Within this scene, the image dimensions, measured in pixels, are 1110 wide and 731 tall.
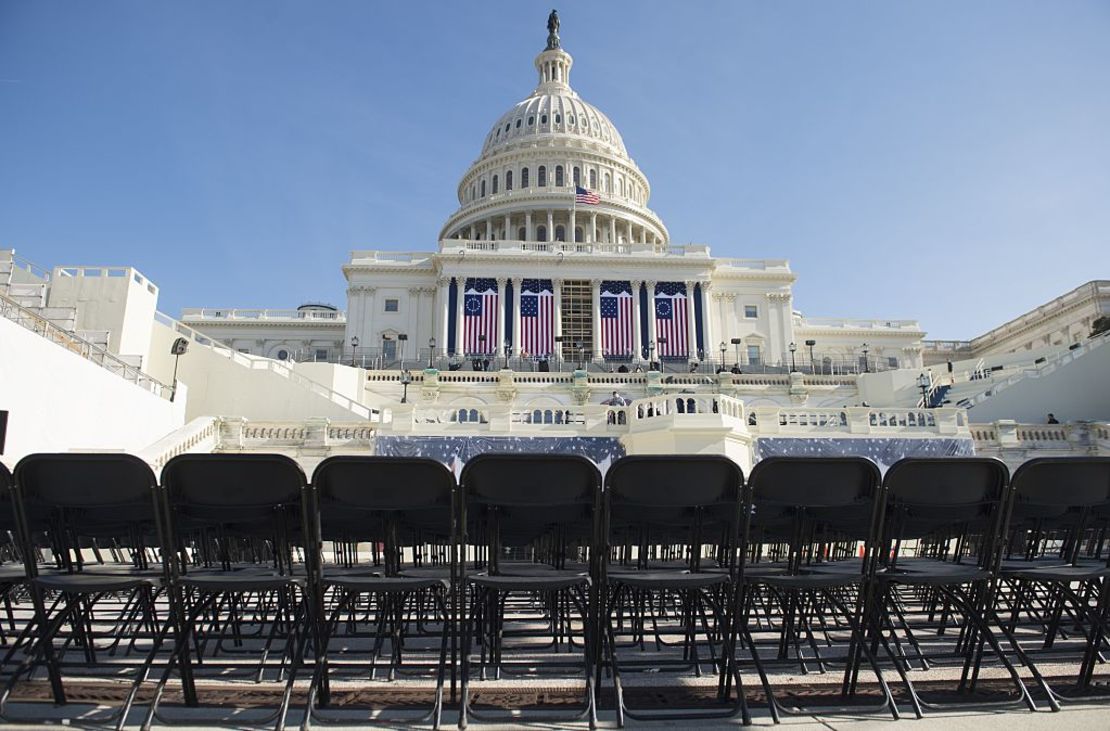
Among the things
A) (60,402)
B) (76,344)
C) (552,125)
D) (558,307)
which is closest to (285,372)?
(76,344)

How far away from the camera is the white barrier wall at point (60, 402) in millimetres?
17906

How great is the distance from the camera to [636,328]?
2447 inches

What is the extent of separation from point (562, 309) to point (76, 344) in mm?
45549

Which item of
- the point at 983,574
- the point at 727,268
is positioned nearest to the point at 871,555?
the point at 983,574

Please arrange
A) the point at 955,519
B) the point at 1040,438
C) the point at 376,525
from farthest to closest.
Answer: the point at 1040,438 < the point at 376,525 < the point at 955,519

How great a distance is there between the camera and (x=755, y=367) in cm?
5209

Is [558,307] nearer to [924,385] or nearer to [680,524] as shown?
[924,385]

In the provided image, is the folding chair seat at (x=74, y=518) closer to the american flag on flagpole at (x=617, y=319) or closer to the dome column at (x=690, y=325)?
the american flag on flagpole at (x=617, y=319)

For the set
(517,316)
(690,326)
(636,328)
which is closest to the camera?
(636,328)

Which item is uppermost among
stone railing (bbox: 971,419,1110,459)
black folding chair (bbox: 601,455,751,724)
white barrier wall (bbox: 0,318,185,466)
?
white barrier wall (bbox: 0,318,185,466)

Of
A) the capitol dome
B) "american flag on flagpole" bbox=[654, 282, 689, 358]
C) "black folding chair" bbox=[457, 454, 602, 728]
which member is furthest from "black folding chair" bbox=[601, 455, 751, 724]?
the capitol dome

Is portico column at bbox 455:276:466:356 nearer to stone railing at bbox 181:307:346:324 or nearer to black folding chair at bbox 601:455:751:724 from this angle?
stone railing at bbox 181:307:346:324

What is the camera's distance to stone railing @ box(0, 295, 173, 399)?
21.6 meters

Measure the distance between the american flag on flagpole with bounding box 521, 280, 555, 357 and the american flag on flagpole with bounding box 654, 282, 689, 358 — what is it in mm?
A: 9484
